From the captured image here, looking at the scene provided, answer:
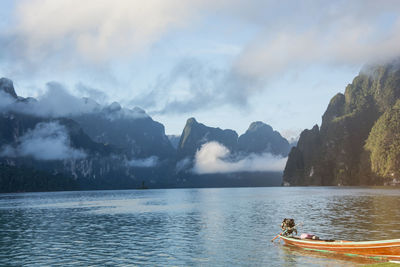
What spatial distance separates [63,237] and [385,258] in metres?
38.5

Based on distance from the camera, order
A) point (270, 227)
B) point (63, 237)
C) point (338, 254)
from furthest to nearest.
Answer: point (270, 227) → point (63, 237) → point (338, 254)

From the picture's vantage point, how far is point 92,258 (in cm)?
3575

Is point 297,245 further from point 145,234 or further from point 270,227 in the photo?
point 145,234

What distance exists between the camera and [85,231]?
183 ft

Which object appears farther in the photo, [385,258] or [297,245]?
[297,245]

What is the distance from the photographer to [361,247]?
107ft

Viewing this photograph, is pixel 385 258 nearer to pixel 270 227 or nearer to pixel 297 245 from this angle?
pixel 297 245

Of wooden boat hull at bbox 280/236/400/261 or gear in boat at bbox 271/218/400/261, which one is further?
gear in boat at bbox 271/218/400/261

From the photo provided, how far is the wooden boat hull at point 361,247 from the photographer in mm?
29956

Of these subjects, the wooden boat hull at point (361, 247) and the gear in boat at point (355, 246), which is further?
the gear in boat at point (355, 246)

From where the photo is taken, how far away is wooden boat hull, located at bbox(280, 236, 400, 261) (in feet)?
98.3

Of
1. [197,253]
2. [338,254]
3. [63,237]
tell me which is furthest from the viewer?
[63,237]

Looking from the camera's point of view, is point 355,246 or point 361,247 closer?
point 361,247

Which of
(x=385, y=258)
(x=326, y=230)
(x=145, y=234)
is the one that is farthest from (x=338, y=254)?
(x=145, y=234)
